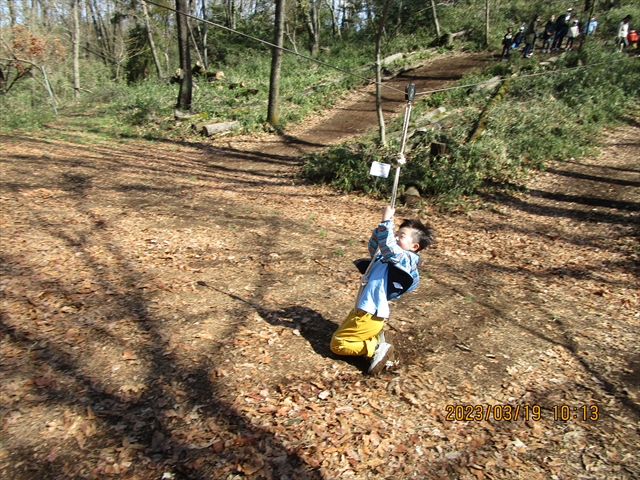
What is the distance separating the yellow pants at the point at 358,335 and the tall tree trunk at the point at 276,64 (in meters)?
12.0

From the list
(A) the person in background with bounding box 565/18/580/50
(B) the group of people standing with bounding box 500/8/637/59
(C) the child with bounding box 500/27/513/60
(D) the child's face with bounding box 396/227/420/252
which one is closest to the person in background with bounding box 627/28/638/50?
(B) the group of people standing with bounding box 500/8/637/59

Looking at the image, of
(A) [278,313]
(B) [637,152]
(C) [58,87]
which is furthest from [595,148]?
(C) [58,87]

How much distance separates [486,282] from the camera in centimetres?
631

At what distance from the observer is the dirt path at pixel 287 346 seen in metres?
3.14

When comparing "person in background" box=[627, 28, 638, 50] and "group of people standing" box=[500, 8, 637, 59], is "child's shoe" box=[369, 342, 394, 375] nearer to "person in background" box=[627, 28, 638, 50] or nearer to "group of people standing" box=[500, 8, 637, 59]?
"group of people standing" box=[500, 8, 637, 59]

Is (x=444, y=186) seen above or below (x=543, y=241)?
above

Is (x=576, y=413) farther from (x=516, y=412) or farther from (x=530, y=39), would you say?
(x=530, y=39)

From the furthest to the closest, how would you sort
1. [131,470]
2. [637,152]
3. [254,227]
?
[637,152], [254,227], [131,470]

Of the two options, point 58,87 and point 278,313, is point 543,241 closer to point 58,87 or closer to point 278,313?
point 278,313

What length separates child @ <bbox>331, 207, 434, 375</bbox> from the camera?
11.7 feet

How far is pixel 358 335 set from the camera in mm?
3986

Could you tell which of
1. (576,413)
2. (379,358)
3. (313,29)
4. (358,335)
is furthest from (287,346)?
(313,29)

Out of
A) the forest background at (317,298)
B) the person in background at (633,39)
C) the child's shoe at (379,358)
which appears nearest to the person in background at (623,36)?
the person in background at (633,39)

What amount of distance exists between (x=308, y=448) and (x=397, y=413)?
848mm
